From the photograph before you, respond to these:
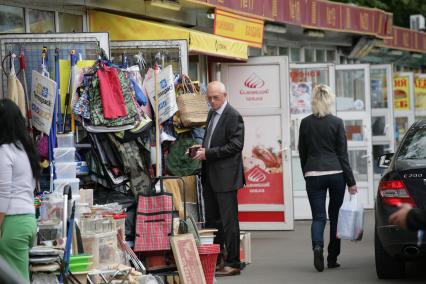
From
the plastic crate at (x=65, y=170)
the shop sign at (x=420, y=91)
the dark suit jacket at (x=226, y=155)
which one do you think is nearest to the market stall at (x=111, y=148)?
the plastic crate at (x=65, y=170)

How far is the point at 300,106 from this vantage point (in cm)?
1741

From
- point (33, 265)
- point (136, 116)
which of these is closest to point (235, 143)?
point (136, 116)

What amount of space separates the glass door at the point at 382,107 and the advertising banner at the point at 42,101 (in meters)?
10.5

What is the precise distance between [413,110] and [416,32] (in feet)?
21.0

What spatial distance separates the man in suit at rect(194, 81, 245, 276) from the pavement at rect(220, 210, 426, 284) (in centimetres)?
36

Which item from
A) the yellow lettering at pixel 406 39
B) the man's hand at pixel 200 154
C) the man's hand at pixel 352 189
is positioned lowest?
the man's hand at pixel 352 189

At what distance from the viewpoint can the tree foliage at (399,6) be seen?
29719mm

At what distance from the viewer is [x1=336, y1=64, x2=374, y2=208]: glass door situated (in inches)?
719

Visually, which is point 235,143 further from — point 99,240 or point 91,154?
point 99,240

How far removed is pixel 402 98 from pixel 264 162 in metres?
9.68

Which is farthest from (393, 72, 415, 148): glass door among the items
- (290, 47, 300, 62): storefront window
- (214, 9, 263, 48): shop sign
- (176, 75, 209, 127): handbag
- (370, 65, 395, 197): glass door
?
(176, 75, 209, 127): handbag

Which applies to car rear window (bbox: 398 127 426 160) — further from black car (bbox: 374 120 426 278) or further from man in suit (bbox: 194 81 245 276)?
man in suit (bbox: 194 81 245 276)

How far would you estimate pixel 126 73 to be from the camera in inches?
419

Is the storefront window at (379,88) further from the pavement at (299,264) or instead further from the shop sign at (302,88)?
the pavement at (299,264)
